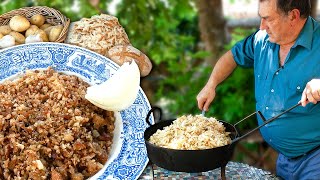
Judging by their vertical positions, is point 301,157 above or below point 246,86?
above

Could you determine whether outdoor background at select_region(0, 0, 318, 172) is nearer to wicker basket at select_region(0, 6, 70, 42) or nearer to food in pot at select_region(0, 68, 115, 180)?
wicker basket at select_region(0, 6, 70, 42)

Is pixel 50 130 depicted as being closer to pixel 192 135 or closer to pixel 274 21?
pixel 192 135

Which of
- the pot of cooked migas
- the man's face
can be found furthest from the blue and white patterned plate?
the man's face

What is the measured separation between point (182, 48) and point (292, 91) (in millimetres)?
3390

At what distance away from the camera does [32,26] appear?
300 centimetres

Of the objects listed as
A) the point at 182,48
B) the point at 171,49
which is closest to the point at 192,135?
the point at 171,49

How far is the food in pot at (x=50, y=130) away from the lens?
240 centimetres

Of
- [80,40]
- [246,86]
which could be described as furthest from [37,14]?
[246,86]

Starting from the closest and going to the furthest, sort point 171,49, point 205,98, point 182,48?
1. point 205,98
2. point 171,49
3. point 182,48

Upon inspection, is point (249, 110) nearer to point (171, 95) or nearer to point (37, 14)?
point (171, 95)

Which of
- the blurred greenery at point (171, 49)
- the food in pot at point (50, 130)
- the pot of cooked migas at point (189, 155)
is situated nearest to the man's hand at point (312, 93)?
the pot of cooked migas at point (189, 155)

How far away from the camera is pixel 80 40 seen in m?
2.97

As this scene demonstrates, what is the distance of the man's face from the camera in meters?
2.53

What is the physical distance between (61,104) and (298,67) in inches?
48.9
